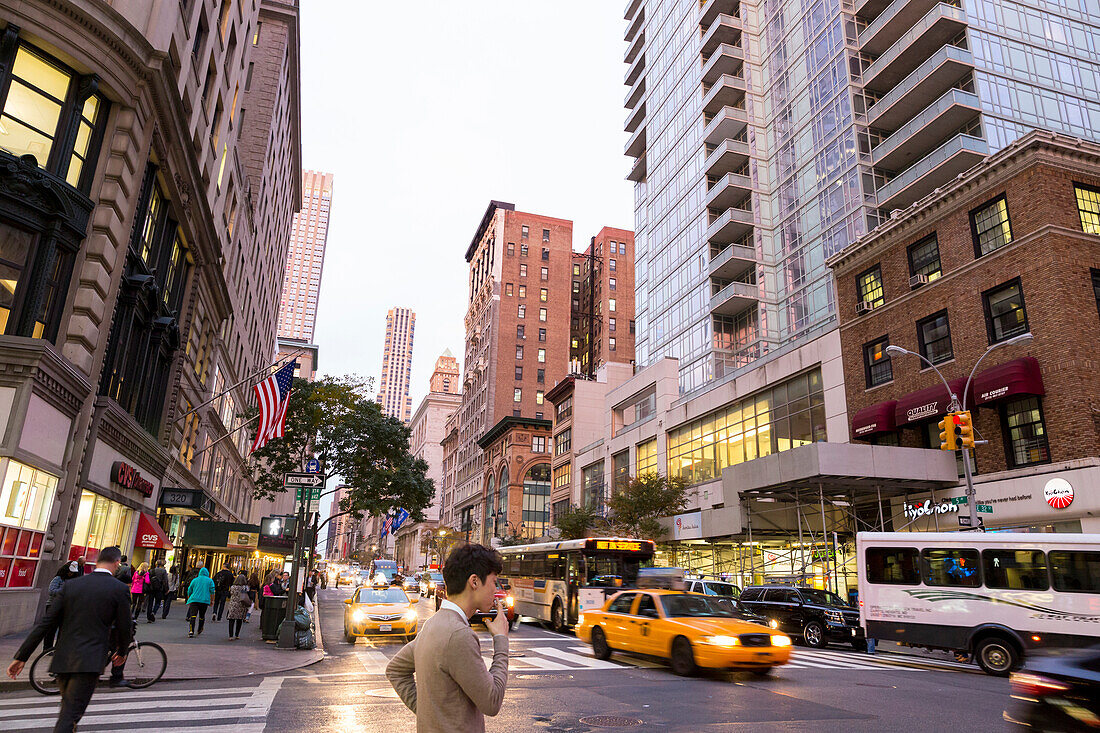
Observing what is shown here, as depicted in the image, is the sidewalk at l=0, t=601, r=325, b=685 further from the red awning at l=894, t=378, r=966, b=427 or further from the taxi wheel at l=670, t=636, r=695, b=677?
the red awning at l=894, t=378, r=966, b=427

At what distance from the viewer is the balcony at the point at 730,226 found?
48094mm

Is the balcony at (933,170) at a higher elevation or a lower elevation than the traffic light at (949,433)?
higher

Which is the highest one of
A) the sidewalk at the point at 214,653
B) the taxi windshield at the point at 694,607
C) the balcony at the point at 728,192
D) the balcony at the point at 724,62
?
the balcony at the point at 724,62

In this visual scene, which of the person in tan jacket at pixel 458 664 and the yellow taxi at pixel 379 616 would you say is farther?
the yellow taxi at pixel 379 616

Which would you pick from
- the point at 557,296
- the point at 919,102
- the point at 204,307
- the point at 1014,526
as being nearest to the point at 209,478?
the point at 204,307

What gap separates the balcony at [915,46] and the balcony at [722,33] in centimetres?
1508

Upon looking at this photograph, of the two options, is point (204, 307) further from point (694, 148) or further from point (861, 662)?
point (694, 148)

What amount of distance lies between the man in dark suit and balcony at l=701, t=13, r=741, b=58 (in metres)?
56.7

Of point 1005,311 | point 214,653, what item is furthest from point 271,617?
point 1005,311

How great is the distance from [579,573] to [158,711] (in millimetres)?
18778

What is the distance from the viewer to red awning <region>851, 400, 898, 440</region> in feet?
99.0

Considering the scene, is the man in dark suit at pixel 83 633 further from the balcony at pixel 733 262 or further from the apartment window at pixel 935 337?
the balcony at pixel 733 262

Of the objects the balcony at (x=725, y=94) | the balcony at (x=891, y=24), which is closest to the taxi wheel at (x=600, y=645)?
the balcony at (x=891, y=24)

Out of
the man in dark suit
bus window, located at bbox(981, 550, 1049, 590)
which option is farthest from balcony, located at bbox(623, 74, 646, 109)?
the man in dark suit
